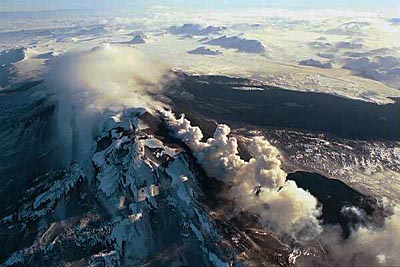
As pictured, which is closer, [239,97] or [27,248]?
[27,248]

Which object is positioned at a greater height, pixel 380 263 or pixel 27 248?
pixel 380 263

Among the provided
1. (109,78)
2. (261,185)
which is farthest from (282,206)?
(109,78)

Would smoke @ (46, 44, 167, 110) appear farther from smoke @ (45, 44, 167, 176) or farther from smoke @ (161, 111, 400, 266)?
smoke @ (161, 111, 400, 266)

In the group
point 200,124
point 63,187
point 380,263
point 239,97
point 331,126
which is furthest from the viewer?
point 239,97

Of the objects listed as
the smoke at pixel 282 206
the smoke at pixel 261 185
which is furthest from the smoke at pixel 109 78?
the smoke at pixel 282 206

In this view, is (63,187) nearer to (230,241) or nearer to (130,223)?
(130,223)

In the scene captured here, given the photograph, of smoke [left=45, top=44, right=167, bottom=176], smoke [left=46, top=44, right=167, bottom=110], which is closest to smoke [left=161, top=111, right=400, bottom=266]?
smoke [left=45, top=44, right=167, bottom=176]

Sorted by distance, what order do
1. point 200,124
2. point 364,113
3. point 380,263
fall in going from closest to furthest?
point 380,263 < point 200,124 < point 364,113

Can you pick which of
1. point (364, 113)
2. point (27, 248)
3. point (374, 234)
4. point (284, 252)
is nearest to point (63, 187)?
point (27, 248)

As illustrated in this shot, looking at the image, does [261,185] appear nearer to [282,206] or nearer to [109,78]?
[282,206]
